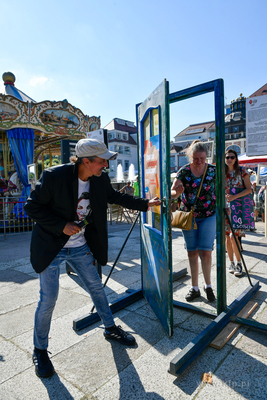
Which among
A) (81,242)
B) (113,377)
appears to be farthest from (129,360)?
(81,242)

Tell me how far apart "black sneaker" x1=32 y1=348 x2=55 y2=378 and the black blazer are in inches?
27.8

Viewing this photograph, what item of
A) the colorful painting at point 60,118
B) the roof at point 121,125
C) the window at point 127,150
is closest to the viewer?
the colorful painting at point 60,118

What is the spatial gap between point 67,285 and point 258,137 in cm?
353

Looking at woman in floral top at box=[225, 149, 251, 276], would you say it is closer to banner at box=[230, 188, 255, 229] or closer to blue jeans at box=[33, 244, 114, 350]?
banner at box=[230, 188, 255, 229]

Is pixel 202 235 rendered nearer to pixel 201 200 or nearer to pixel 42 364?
pixel 201 200

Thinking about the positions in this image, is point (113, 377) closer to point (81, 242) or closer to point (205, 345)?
point (205, 345)

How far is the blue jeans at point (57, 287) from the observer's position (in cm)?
229

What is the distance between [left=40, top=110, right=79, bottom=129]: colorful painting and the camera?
41.6 ft

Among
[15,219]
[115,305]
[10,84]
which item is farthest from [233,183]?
[10,84]

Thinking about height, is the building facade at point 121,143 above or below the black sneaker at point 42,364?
above

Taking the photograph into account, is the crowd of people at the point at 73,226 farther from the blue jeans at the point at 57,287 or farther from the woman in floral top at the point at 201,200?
the woman in floral top at the point at 201,200

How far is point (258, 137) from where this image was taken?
3.47 m

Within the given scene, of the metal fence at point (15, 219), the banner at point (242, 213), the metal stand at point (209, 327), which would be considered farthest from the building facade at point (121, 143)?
the metal stand at point (209, 327)

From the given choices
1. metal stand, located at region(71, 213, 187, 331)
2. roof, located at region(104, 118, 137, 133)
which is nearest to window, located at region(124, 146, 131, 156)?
roof, located at region(104, 118, 137, 133)
